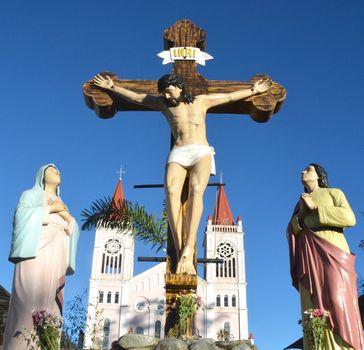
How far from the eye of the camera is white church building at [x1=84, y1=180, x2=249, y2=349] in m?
69.6

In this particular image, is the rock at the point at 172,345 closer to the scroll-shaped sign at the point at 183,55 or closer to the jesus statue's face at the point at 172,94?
the jesus statue's face at the point at 172,94

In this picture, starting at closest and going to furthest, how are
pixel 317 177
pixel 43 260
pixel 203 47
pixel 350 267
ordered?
pixel 350 267 → pixel 43 260 → pixel 317 177 → pixel 203 47

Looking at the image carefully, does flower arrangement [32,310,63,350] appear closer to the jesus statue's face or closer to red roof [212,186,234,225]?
the jesus statue's face

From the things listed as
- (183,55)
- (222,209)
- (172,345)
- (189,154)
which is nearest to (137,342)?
(172,345)

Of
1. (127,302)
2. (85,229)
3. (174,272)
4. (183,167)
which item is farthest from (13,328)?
(127,302)

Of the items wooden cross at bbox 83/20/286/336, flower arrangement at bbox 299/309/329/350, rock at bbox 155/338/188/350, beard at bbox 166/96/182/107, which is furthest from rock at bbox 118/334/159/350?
wooden cross at bbox 83/20/286/336

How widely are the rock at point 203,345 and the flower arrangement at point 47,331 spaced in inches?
46.2

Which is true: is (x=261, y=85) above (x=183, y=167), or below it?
above

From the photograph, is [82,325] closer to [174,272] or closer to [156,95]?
[174,272]

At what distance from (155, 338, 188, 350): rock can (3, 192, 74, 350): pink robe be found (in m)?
1.29

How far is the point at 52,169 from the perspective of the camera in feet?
17.2

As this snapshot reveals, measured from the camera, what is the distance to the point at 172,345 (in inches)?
143

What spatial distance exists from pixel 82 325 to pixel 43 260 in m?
0.79

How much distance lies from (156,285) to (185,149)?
7117 cm
